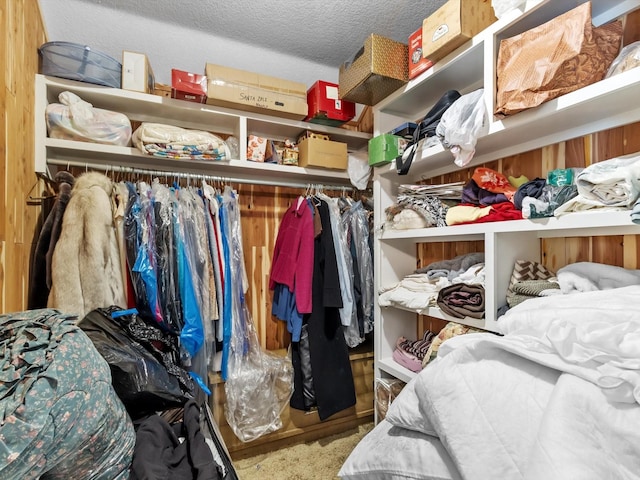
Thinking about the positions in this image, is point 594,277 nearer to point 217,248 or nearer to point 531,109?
point 531,109

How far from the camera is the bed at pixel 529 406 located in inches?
22.0

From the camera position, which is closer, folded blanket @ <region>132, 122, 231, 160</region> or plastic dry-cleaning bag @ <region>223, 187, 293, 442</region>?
folded blanket @ <region>132, 122, 231, 160</region>

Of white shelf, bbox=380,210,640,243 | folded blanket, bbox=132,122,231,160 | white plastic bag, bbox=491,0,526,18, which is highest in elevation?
white plastic bag, bbox=491,0,526,18

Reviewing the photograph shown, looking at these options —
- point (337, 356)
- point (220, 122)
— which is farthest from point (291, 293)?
point (220, 122)

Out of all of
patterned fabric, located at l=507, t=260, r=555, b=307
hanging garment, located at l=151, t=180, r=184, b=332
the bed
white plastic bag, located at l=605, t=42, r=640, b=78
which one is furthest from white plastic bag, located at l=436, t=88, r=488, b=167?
hanging garment, located at l=151, t=180, r=184, b=332

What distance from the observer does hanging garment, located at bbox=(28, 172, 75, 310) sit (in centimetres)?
143

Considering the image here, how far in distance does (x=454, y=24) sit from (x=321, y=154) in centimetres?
92

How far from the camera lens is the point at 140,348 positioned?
124cm

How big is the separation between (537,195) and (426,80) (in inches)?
31.6

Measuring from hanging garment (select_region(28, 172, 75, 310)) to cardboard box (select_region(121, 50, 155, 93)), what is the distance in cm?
63

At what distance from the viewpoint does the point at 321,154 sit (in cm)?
200

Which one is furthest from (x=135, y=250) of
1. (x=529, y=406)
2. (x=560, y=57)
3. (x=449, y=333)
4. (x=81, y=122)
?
(x=560, y=57)

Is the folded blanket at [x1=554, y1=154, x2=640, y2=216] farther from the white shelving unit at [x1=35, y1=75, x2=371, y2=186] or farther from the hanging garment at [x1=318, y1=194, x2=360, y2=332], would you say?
the white shelving unit at [x1=35, y1=75, x2=371, y2=186]

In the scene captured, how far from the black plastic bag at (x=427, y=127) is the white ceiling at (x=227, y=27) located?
2.13ft
